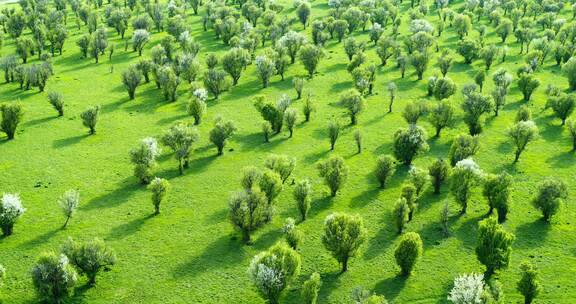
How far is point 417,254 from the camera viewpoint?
6575 centimetres

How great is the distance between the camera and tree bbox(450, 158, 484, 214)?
78.8 metres

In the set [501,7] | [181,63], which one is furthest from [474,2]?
[181,63]

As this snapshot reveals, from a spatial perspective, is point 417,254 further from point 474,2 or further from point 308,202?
point 474,2

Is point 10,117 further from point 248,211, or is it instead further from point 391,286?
point 391,286

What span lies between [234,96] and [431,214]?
2396 inches

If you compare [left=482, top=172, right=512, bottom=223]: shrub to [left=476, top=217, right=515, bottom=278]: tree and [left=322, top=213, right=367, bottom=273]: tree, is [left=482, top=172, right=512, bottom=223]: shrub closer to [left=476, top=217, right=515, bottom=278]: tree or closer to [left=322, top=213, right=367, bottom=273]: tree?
[left=476, top=217, right=515, bottom=278]: tree

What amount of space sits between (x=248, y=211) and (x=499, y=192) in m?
35.9

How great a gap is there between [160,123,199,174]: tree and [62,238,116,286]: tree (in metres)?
28.5

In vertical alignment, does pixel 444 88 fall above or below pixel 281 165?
below

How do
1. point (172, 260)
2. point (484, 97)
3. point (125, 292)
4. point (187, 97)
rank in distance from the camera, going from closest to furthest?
point (125, 292), point (172, 260), point (484, 97), point (187, 97)

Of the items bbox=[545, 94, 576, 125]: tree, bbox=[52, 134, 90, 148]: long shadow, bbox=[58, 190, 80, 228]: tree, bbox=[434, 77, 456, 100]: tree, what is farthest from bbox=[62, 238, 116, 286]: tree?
bbox=[545, 94, 576, 125]: tree

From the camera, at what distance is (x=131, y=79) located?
12325 cm

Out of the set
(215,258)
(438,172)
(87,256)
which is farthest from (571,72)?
(87,256)

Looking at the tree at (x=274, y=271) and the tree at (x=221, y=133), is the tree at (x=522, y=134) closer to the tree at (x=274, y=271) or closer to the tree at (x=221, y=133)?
the tree at (x=221, y=133)
